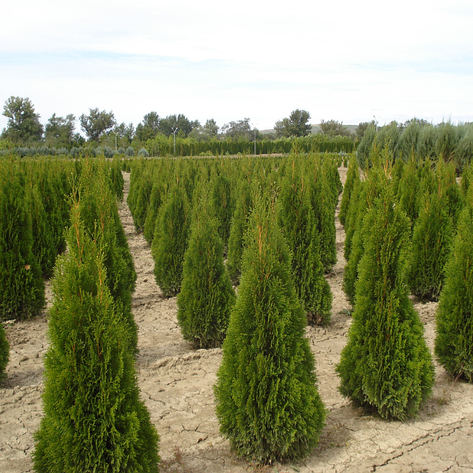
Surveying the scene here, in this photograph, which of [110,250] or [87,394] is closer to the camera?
[87,394]

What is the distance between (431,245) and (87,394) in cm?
638

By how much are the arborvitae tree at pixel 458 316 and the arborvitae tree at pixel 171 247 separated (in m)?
4.45

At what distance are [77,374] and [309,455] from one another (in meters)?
1.89

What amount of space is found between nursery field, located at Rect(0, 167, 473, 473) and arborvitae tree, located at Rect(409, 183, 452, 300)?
1.63 m

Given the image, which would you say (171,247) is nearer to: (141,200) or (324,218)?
(324,218)

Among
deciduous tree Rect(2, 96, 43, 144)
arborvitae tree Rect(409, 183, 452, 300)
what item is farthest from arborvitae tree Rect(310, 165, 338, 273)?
deciduous tree Rect(2, 96, 43, 144)

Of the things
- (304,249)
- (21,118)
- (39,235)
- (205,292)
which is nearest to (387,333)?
(205,292)

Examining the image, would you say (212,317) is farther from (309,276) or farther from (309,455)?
(309,455)

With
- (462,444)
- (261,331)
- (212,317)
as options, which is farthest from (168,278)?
(462,444)

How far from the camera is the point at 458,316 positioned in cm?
493

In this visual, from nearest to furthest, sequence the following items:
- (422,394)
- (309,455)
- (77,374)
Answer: (77,374)
(309,455)
(422,394)

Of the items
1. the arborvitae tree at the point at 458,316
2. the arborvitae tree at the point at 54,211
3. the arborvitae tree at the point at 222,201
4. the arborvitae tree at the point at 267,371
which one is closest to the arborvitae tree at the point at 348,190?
the arborvitae tree at the point at 222,201

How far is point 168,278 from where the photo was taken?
26.6ft

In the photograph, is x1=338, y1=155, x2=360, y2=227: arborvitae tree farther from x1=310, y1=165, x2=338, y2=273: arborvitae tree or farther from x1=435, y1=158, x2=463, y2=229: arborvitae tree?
x1=435, y1=158, x2=463, y2=229: arborvitae tree
